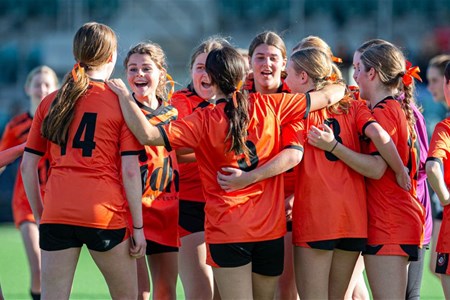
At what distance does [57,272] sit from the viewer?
13.4 ft

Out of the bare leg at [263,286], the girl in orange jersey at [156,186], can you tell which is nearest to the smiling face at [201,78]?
the girl in orange jersey at [156,186]

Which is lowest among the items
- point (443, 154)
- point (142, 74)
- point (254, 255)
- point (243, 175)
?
point (254, 255)

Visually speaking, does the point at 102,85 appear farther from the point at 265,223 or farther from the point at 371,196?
the point at 371,196

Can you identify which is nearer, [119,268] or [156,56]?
[119,268]

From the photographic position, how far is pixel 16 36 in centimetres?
2061

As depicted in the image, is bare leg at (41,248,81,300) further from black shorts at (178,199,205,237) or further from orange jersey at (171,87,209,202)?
orange jersey at (171,87,209,202)

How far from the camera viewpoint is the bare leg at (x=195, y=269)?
5086 millimetres

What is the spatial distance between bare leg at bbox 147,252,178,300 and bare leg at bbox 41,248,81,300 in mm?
900

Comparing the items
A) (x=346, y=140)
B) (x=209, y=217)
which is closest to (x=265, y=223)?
(x=209, y=217)

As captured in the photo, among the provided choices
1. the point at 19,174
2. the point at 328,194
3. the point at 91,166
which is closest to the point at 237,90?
the point at 328,194

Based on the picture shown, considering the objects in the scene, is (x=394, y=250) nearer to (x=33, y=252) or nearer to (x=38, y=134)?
(x=38, y=134)

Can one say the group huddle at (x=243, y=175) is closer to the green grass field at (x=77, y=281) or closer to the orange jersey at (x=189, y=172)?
the orange jersey at (x=189, y=172)

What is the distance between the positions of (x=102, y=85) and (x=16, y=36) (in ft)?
56.8

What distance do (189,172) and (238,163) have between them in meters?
1.13
